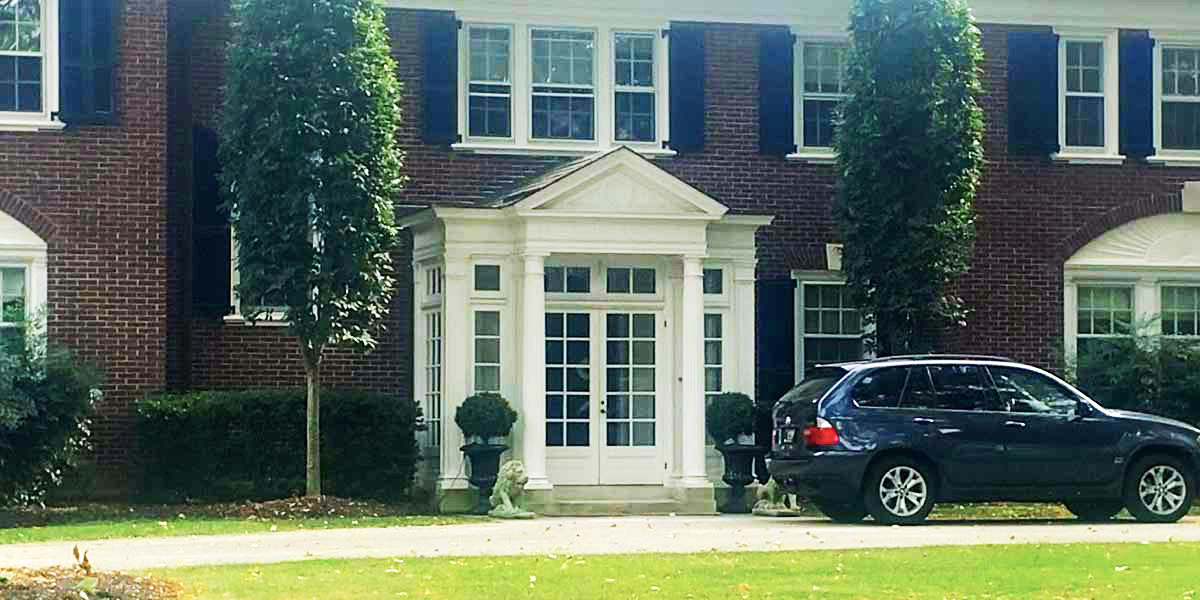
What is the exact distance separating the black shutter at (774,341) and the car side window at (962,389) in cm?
520

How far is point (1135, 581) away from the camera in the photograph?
46.4ft

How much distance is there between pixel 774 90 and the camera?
83.7 ft

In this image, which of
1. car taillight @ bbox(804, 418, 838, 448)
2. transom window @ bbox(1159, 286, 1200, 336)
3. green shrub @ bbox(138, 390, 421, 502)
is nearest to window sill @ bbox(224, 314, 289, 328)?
green shrub @ bbox(138, 390, 421, 502)

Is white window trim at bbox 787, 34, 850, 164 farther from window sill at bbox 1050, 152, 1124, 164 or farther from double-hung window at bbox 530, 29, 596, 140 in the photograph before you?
window sill at bbox 1050, 152, 1124, 164

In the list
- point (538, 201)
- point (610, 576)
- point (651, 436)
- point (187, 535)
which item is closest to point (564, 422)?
point (651, 436)

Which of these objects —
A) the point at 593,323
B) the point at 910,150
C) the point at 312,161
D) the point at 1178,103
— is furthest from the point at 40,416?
the point at 1178,103

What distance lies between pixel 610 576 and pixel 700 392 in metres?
9.14

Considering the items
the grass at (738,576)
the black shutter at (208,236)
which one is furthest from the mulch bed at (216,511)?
the grass at (738,576)

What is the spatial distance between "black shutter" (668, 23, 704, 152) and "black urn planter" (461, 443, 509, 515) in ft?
16.2

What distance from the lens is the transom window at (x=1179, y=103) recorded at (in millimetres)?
26609

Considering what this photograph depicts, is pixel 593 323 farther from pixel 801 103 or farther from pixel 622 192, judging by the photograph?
pixel 801 103

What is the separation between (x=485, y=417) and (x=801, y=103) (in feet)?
21.1

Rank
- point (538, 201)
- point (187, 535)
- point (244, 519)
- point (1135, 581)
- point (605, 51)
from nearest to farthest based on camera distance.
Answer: point (1135, 581) → point (187, 535) → point (244, 519) → point (538, 201) → point (605, 51)

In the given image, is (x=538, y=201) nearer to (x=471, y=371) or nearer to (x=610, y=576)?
(x=471, y=371)
